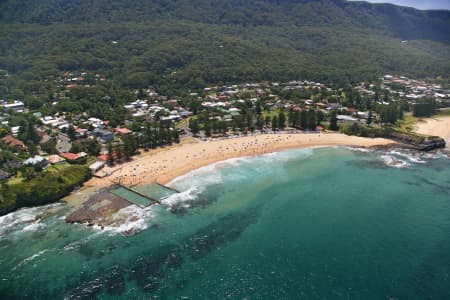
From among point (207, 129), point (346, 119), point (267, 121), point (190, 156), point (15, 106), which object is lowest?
point (190, 156)

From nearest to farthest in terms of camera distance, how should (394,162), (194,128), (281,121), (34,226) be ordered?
(34,226), (394,162), (194,128), (281,121)

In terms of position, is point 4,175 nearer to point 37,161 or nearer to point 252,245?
point 37,161

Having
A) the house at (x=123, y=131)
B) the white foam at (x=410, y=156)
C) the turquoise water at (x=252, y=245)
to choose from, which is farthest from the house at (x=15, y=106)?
the white foam at (x=410, y=156)

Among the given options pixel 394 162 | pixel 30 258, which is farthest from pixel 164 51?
pixel 30 258

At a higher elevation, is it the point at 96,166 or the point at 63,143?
the point at 63,143

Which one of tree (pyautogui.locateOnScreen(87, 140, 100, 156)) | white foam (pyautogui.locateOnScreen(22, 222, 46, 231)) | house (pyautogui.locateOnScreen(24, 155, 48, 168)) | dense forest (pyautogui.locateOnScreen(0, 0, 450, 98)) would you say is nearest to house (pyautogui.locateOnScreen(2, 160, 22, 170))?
house (pyautogui.locateOnScreen(24, 155, 48, 168))

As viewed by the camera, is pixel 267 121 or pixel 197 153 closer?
pixel 197 153

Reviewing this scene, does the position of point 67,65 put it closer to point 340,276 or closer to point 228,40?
point 228,40

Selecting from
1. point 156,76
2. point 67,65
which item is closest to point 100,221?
point 156,76
